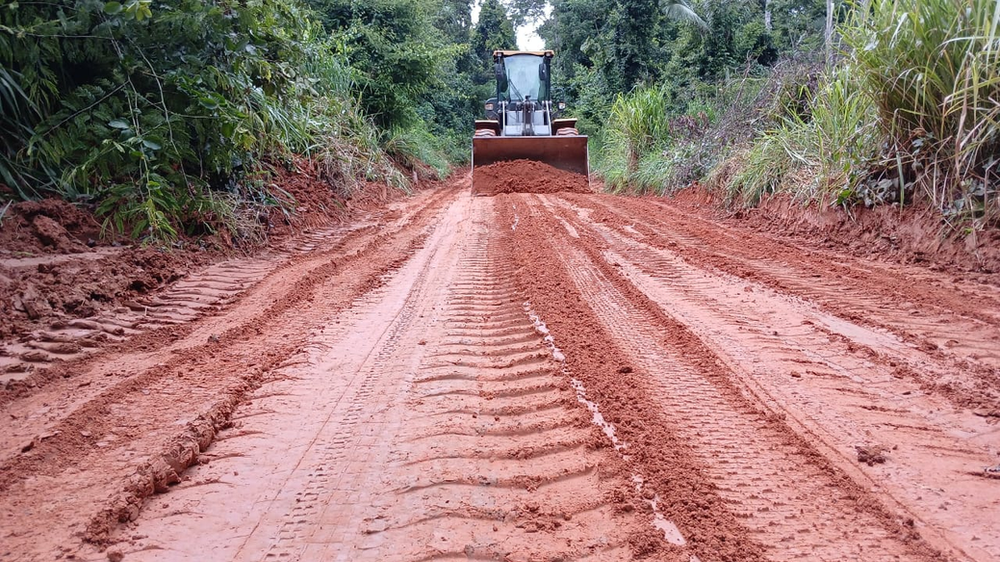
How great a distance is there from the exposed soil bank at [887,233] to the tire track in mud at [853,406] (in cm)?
185

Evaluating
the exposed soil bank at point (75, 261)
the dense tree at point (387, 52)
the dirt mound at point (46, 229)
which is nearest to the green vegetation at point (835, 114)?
the dense tree at point (387, 52)

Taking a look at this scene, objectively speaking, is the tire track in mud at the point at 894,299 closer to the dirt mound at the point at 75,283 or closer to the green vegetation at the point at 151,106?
the green vegetation at the point at 151,106

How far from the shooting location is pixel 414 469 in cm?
230

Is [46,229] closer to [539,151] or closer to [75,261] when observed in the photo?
[75,261]

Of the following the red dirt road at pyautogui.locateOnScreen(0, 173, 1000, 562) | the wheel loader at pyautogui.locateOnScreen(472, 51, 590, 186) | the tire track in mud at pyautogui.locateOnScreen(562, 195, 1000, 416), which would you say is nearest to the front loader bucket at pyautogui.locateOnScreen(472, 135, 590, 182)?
the wheel loader at pyautogui.locateOnScreen(472, 51, 590, 186)

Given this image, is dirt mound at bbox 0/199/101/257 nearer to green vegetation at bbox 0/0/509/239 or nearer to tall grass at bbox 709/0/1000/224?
green vegetation at bbox 0/0/509/239

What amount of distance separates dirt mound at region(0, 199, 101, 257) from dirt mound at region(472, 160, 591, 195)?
7812 mm

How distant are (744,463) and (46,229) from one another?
4.93m

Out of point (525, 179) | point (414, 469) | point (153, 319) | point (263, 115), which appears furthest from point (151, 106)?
point (525, 179)

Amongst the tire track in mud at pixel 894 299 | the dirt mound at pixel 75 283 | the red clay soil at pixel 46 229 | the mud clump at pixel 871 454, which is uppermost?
the red clay soil at pixel 46 229

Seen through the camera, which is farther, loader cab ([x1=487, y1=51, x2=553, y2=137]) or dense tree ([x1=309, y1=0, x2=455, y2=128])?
loader cab ([x1=487, y1=51, x2=553, y2=137])

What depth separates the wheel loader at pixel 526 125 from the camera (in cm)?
1283

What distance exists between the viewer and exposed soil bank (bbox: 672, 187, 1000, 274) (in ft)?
16.8

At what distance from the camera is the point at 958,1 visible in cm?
538
